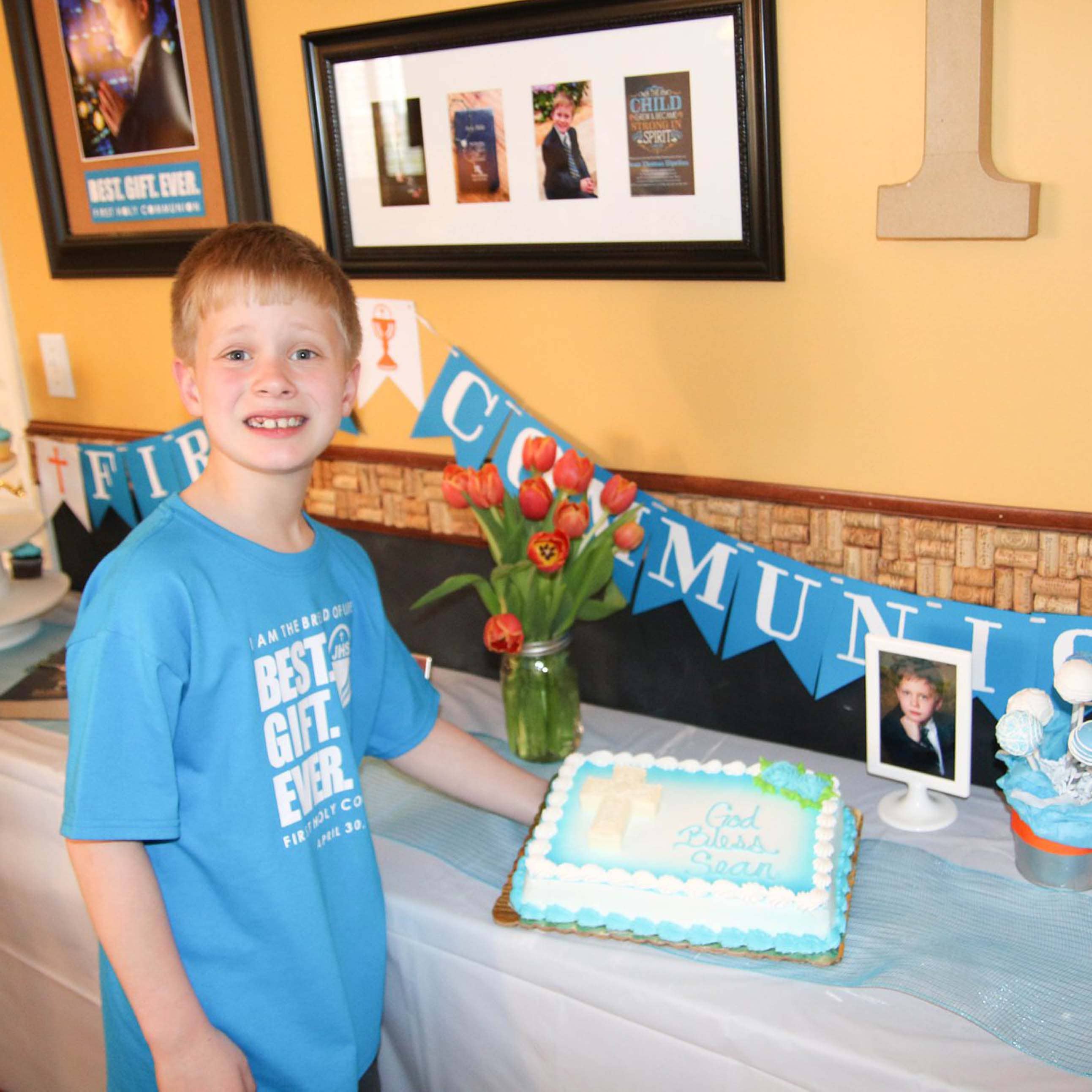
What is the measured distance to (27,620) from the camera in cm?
195

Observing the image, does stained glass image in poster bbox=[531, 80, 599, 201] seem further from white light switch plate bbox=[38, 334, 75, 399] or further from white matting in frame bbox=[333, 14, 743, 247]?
white light switch plate bbox=[38, 334, 75, 399]

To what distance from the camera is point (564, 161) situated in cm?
151

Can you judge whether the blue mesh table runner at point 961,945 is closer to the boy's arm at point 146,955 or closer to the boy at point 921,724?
the boy at point 921,724

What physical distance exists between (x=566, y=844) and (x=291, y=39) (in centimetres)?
122

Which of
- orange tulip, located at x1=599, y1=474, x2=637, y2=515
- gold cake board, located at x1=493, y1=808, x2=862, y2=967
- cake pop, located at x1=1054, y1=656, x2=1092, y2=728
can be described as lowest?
gold cake board, located at x1=493, y1=808, x2=862, y2=967

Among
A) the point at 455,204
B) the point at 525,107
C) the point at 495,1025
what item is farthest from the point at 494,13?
the point at 495,1025

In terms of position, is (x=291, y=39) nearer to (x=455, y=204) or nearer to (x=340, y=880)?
(x=455, y=204)

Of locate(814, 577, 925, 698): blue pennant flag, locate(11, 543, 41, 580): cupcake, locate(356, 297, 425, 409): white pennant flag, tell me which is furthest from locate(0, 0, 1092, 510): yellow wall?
locate(11, 543, 41, 580): cupcake

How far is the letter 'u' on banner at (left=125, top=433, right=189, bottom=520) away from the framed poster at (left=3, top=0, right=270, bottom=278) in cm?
29

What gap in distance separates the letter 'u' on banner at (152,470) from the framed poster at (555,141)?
52 cm

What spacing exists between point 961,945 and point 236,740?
714 mm

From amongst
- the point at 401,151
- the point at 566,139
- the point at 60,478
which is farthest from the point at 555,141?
the point at 60,478

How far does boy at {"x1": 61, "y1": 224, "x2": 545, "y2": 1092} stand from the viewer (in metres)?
0.99

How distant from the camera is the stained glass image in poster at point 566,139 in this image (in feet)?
4.83
